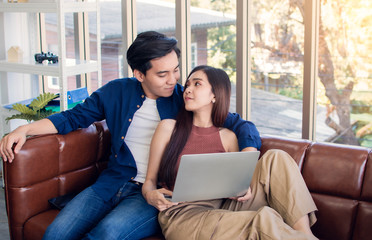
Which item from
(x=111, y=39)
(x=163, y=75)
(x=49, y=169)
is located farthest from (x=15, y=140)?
(x=111, y=39)

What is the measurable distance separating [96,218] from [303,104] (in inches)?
57.1

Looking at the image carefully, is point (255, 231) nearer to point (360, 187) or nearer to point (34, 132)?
point (360, 187)

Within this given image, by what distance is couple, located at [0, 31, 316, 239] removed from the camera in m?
2.04

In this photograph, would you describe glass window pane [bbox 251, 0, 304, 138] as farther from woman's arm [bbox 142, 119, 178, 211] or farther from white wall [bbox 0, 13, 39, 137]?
white wall [bbox 0, 13, 39, 137]

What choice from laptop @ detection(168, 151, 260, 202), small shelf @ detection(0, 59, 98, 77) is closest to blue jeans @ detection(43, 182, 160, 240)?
laptop @ detection(168, 151, 260, 202)

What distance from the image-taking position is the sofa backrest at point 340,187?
2.13 metres

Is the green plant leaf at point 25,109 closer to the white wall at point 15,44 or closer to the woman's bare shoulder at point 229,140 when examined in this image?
the white wall at point 15,44

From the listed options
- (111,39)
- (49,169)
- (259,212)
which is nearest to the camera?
(259,212)

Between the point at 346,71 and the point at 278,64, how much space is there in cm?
42

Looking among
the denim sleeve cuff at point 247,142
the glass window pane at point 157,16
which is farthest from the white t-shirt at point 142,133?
the glass window pane at point 157,16

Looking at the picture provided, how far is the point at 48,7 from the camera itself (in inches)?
125

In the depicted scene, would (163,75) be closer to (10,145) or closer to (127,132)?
(127,132)

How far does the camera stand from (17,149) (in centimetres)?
220

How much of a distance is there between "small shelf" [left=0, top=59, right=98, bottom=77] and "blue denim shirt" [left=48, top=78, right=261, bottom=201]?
814 millimetres
